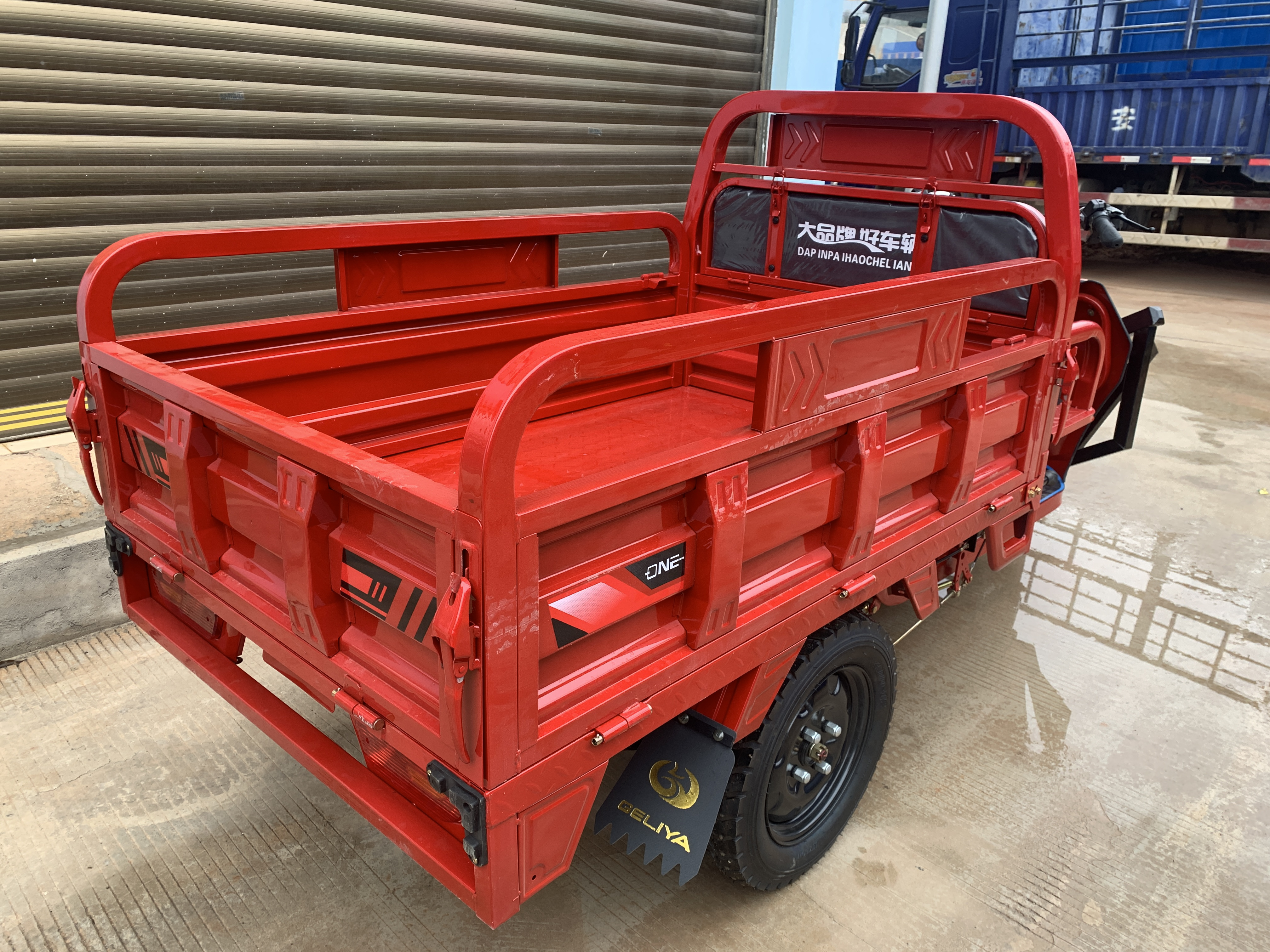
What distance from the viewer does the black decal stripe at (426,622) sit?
163cm

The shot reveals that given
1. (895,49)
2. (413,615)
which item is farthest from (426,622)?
(895,49)

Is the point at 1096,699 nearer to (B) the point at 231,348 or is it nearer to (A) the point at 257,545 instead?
(A) the point at 257,545

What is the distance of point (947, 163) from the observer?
11.0ft

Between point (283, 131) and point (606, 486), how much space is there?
4121mm

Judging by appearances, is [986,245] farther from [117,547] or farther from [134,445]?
[117,547]

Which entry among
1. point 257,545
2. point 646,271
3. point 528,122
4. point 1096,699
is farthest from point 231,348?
point 646,271

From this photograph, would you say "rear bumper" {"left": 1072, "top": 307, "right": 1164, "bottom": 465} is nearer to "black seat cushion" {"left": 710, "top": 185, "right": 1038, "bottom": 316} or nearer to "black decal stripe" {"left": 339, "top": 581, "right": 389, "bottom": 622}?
"black seat cushion" {"left": 710, "top": 185, "right": 1038, "bottom": 316}

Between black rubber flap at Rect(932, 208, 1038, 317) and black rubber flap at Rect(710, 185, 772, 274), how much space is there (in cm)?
79

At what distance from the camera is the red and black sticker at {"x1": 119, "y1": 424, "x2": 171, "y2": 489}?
2.21 m

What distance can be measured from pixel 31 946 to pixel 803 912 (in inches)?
79.1

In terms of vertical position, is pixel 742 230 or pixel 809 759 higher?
pixel 742 230

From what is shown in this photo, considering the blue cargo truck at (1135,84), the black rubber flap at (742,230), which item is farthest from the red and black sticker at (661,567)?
the blue cargo truck at (1135,84)

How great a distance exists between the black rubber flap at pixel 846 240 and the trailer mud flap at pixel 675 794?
6.72ft

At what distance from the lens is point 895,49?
474 inches
